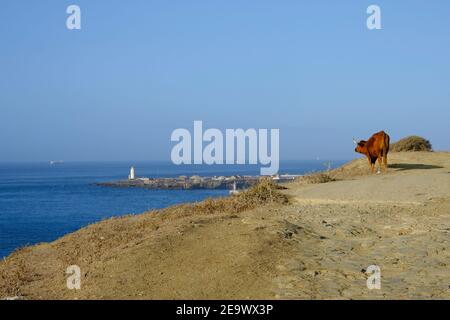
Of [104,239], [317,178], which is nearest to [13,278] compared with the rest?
[104,239]

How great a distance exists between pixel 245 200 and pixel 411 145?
20.0m

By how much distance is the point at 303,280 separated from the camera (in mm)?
8195

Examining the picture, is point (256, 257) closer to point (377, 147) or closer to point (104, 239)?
point (104, 239)

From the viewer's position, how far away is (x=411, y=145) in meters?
33.6

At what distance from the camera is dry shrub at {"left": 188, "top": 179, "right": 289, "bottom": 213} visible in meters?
15.0

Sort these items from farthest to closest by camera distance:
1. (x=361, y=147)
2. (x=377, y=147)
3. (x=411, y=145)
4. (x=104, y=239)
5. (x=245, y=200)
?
(x=411, y=145) < (x=361, y=147) < (x=377, y=147) < (x=245, y=200) < (x=104, y=239)

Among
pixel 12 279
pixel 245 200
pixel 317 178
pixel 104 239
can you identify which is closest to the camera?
pixel 12 279

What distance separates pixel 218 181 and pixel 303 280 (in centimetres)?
8954

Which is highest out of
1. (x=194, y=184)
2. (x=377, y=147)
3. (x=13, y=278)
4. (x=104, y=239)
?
(x=377, y=147)

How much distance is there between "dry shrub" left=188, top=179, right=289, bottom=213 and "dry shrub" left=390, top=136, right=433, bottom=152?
16169 mm

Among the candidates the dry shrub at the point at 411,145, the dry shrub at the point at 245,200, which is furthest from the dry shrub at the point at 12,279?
the dry shrub at the point at 411,145
